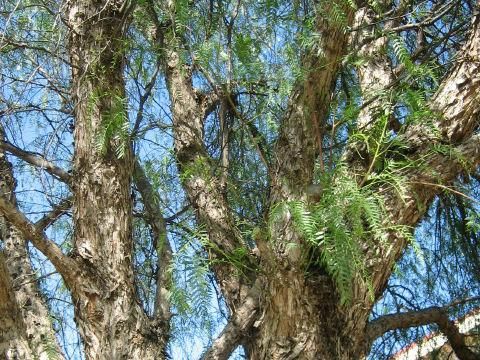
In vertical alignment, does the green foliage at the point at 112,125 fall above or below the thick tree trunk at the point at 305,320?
above

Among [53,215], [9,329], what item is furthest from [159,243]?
[53,215]

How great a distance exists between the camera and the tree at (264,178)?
241 cm

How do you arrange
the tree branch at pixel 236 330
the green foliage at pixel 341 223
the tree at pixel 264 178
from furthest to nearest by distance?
the tree branch at pixel 236 330, the tree at pixel 264 178, the green foliage at pixel 341 223

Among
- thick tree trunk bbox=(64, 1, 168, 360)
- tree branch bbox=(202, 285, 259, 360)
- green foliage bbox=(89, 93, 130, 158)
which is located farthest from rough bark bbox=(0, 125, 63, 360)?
tree branch bbox=(202, 285, 259, 360)

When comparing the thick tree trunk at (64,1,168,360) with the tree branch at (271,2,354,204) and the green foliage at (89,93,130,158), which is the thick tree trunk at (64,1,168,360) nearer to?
the green foliage at (89,93,130,158)

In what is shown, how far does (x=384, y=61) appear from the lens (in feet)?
11.6

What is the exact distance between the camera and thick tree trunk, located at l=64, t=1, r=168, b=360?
8.87 feet

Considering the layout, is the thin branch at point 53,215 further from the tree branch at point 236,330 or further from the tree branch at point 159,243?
the tree branch at point 236,330

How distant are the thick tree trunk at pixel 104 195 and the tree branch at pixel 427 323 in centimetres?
79

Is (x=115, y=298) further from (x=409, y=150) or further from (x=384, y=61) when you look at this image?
(x=384, y=61)

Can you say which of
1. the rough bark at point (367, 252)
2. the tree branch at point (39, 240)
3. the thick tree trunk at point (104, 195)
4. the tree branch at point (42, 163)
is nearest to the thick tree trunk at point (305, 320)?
the rough bark at point (367, 252)

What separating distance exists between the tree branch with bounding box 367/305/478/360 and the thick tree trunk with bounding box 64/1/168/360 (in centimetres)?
79

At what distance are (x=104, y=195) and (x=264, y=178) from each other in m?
0.84

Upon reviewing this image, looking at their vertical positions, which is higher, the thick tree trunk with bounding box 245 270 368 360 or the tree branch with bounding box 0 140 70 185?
the tree branch with bounding box 0 140 70 185
